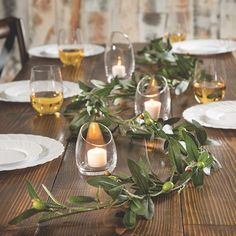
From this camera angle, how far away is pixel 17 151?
1.30m

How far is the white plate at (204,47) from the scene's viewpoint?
7.97ft

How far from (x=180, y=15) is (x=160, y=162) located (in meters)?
2.35

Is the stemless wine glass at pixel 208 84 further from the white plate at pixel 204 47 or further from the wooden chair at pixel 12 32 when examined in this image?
the wooden chair at pixel 12 32

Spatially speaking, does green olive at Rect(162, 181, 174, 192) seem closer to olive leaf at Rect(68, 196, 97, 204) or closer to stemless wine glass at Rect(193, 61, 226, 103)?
olive leaf at Rect(68, 196, 97, 204)

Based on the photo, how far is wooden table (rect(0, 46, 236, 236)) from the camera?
964 millimetres

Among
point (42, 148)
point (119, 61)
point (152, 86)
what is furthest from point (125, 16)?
point (42, 148)

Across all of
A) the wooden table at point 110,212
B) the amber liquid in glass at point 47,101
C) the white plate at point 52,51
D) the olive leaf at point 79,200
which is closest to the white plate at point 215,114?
the wooden table at point 110,212

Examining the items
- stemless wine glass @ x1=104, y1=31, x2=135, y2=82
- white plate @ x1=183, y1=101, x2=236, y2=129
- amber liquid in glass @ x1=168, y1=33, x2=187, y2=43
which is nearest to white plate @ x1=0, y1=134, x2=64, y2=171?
white plate @ x1=183, y1=101, x2=236, y2=129

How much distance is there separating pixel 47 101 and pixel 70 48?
26.2 inches

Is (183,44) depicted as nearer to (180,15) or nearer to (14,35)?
(14,35)

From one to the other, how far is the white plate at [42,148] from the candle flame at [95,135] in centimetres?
10

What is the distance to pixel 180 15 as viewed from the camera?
11.5 ft

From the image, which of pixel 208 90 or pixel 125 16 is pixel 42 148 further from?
pixel 125 16

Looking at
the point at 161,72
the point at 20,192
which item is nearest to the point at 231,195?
the point at 20,192
